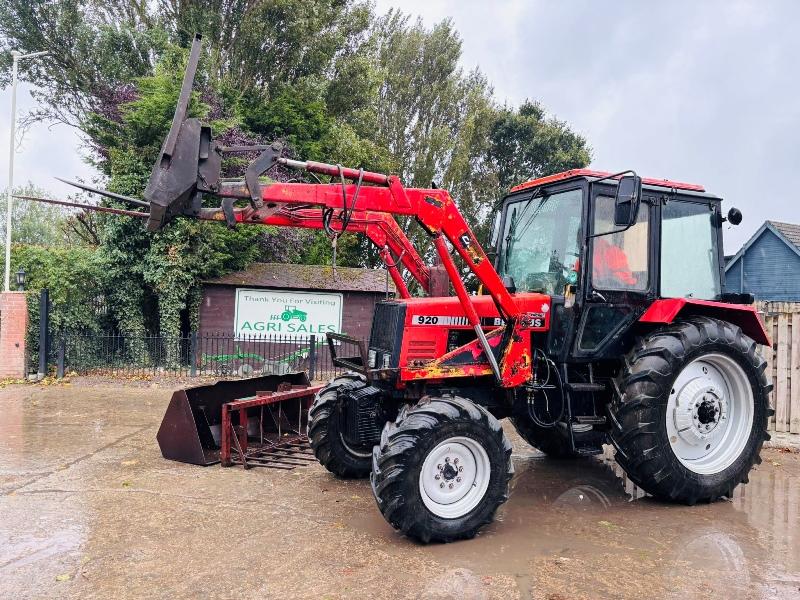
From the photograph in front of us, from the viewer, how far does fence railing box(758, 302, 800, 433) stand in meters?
8.66

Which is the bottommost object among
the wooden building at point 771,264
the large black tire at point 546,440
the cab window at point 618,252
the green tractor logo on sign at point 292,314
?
the large black tire at point 546,440

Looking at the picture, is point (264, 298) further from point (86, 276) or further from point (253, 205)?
point (253, 205)

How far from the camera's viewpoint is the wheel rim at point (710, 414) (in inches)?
226

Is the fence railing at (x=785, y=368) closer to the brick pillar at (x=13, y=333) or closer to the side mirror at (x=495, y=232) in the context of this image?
the side mirror at (x=495, y=232)

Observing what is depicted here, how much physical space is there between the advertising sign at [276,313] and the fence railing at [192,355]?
0.21 meters

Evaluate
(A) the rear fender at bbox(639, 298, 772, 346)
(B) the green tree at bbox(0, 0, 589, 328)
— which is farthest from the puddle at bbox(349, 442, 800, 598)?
(B) the green tree at bbox(0, 0, 589, 328)

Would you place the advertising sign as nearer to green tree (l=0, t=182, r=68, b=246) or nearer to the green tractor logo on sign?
the green tractor logo on sign

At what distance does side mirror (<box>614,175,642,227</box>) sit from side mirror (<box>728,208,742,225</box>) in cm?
174

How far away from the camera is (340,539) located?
474 cm

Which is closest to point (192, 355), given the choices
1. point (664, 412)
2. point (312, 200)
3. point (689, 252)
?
point (312, 200)

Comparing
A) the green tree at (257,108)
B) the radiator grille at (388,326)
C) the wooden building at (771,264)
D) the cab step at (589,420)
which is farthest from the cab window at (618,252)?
the wooden building at (771,264)

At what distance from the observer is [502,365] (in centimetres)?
549

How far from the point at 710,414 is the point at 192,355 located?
11.5m

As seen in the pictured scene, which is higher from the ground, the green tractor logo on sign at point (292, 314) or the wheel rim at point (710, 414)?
the green tractor logo on sign at point (292, 314)
